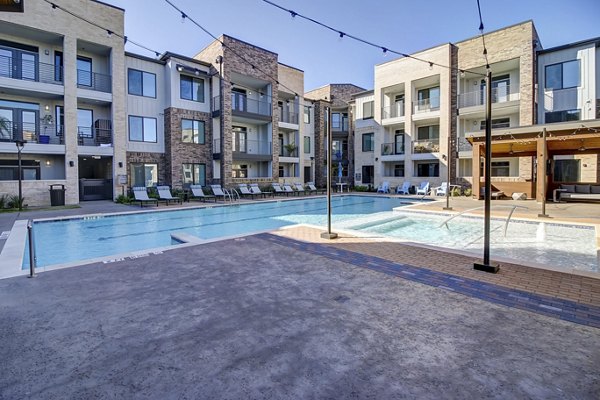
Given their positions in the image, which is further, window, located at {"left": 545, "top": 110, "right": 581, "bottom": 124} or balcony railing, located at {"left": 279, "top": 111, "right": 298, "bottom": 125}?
balcony railing, located at {"left": 279, "top": 111, "right": 298, "bottom": 125}

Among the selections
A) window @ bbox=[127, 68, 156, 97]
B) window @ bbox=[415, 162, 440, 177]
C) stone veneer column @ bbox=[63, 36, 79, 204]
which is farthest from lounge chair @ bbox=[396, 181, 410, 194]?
stone veneer column @ bbox=[63, 36, 79, 204]

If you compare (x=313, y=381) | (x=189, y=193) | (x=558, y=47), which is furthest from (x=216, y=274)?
(x=558, y=47)

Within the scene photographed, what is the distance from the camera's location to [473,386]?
2268 millimetres

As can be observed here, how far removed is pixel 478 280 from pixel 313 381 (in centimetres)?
320

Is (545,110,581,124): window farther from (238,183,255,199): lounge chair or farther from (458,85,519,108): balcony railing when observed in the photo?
(238,183,255,199): lounge chair

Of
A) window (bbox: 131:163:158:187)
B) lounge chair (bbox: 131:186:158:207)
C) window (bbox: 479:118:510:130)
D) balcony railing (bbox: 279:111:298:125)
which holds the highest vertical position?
balcony railing (bbox: 279:111:298:125)

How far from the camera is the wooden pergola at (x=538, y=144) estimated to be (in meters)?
13.0

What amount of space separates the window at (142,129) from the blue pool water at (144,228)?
707 centimetres

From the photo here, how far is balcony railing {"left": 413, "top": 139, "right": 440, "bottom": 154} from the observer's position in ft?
74.8

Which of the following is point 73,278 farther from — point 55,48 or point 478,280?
point 55,48

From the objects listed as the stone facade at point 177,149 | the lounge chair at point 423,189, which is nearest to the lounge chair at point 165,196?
the stone facade at point 177,149

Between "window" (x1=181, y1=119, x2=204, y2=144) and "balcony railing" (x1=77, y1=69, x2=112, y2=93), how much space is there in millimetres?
4199

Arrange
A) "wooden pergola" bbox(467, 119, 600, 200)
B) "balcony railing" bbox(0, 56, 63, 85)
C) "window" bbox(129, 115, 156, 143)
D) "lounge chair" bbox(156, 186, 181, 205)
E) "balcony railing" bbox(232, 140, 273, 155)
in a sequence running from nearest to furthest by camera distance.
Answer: "wooden pergola" bbox(467, 119, 600, 200) < "balcony railing" bbox(0, 56, 63, 85) < "lounge chair" bbox(156, 186, 181, 205) < "window" bbox(129, 115, 156, 143) < "balcony railing" bbox(232, 140, 273, 155)

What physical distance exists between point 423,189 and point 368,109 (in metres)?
9.04
